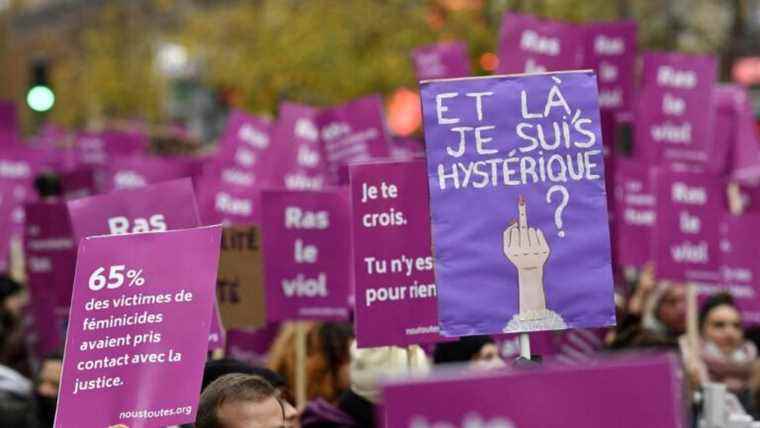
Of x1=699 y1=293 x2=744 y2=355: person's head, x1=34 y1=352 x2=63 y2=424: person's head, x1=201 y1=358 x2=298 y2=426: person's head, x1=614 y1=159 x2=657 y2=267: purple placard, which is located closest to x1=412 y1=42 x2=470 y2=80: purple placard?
x1=614 y1=159 x2=657 y2=267: purple placard

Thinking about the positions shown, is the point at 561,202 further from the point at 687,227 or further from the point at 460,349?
the point at 687,227

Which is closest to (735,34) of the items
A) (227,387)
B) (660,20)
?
(660,20)

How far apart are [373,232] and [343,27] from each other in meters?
25.0

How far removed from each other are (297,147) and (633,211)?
2553 mm

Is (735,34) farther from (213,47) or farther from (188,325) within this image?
(188,325)

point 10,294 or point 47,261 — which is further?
point 47,261

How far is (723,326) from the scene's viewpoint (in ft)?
35.1

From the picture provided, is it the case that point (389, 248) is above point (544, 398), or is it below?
above

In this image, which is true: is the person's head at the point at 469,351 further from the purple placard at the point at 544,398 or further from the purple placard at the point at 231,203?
the purple placard at the point at 544,398

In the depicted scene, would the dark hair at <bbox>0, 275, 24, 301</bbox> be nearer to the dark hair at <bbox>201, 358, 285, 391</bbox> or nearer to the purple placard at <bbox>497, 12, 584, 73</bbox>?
the purple placard at <bbox>497, 12, 584, 73</bbox>

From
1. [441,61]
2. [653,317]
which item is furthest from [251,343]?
[441,61]

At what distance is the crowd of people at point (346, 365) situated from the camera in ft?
17.8

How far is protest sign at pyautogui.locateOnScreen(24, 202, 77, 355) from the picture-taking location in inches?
477

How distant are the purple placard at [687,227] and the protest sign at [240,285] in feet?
9.61
